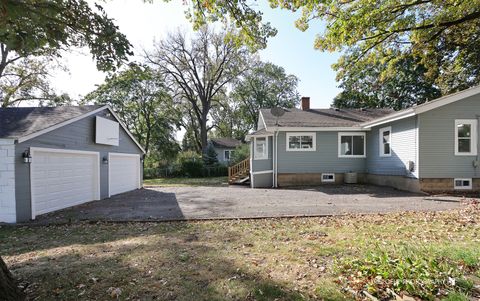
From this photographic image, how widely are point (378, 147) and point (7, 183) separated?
16.0m

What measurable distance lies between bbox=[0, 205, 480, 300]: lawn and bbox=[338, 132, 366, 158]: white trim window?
29.7 feet

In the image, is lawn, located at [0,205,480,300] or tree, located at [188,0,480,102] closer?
lawn, located at [0,205,480,300]

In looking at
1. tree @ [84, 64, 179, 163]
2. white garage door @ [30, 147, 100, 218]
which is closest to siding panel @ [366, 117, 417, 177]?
white garage door @ [30, 147, 100, 218]

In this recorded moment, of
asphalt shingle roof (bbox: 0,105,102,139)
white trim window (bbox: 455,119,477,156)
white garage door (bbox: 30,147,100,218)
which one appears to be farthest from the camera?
white trim window (bbox: 455,119,477,156)

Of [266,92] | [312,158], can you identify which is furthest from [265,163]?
[266,92]

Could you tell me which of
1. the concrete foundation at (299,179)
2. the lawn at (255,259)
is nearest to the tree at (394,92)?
the concrete foundation at (299,179)

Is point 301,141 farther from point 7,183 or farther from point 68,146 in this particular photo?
point 7,183

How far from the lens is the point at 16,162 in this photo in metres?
8.42

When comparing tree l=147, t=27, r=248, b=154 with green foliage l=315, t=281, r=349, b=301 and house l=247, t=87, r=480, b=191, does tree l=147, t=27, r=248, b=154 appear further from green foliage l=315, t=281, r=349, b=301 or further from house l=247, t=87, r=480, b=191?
green foliage l=315, t=281, r=349, b=301

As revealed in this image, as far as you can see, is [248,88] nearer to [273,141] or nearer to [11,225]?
[273,141]

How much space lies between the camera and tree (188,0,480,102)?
337 inches

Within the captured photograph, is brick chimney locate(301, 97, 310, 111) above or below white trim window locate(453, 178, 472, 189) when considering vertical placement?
above

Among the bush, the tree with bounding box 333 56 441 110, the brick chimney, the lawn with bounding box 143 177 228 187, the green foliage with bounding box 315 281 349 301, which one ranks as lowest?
the lawn with bounding box 143 177 228 187

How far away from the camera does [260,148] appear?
54.5 ft
